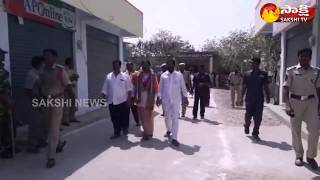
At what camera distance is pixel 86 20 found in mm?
14086

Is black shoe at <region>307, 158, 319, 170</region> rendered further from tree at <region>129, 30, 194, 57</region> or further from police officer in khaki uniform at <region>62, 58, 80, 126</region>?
tree at <region>129, 30, 194, 57</region>

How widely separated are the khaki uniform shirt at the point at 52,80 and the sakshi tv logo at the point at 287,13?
7277mm

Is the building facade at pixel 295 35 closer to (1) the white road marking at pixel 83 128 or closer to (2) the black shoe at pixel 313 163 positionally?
(2) the black shoe at pixel 313 163

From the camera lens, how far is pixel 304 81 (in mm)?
6520

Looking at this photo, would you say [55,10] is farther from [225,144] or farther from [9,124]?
[225,144]

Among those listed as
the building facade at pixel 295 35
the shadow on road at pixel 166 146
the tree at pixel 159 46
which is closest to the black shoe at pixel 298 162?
the shadow on road at pixel 166 146

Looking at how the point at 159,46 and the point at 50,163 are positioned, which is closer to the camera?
the point at 50,163

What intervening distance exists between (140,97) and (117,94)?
20.1 inches

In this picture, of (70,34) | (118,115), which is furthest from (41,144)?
(70,34)

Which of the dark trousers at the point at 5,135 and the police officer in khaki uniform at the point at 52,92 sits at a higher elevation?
the police officer in khaki uniform at the point at 52,92

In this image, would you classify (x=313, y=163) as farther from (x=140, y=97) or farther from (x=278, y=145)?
(x=140, y=97)

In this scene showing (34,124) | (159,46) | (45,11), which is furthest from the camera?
(159,46)

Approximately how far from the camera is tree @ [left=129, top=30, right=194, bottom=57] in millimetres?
48125

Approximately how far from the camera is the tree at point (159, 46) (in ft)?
158
